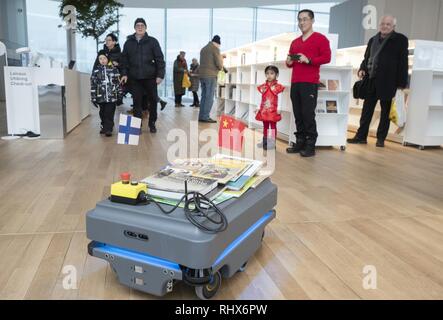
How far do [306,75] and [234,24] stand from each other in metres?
10.3

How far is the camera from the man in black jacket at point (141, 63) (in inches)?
192

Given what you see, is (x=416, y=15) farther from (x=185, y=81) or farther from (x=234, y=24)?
(x=234, y=24)

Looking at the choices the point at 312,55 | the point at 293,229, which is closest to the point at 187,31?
the point at 312,55

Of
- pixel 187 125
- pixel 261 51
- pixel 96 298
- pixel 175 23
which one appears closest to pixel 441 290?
pixel 96 298

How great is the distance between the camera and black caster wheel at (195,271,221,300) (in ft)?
4.35

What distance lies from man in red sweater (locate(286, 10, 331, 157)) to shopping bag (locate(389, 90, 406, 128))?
1386mm

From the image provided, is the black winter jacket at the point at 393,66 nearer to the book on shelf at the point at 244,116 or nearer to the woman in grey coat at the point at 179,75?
the book on shelf at the point at 244,116

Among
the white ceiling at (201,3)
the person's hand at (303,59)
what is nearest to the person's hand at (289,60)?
the person's hand at (303,59)

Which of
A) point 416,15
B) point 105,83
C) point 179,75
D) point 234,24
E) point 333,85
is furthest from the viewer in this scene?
point 234,24

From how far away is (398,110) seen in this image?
4.89 m

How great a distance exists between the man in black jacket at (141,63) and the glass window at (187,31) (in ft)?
27.2

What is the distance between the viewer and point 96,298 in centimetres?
136

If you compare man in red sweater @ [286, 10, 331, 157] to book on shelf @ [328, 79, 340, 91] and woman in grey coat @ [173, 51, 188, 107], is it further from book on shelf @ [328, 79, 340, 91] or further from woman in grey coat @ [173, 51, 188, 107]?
woman in grey coat @ [173, 51, 188, 107]
